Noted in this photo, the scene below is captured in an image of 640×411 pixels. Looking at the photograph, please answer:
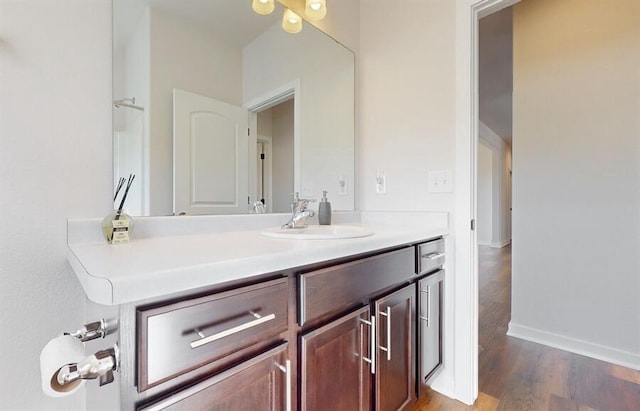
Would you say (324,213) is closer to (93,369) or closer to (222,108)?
(222,108)

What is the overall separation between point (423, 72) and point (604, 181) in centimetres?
146

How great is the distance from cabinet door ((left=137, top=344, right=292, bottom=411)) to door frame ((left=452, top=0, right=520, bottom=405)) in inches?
43.2

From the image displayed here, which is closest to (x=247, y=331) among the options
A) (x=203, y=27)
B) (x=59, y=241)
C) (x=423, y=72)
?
(x=59, y=241)

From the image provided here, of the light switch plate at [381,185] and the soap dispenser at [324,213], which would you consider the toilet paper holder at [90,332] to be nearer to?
the soap dispenser at [324,213]

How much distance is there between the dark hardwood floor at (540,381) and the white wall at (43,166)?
4.98ft

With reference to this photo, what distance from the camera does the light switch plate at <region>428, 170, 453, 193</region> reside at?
1473 millimetres

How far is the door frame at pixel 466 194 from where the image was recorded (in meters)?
1.41

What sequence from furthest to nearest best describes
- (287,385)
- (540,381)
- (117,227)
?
(540,381) < (117,227) < (287,385)

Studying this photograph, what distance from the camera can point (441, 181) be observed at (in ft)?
4.93

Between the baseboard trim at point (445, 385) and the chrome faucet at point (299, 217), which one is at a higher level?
the chrome faucet at point (299, 217)

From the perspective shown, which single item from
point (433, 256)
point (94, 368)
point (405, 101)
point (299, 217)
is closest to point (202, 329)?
point (94, 368)

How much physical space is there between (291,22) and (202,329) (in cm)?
152

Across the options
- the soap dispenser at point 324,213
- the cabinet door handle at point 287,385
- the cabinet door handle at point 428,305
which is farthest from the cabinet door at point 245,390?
the soap dispenser at point 324,213

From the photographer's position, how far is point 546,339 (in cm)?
209
